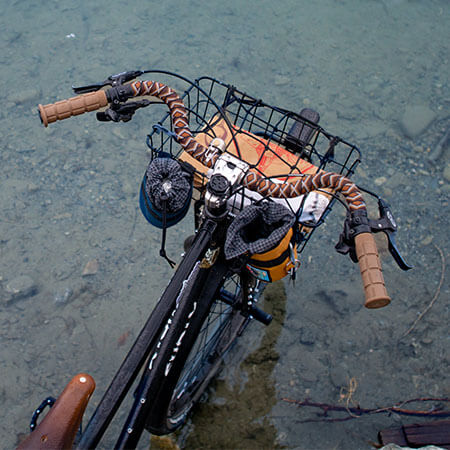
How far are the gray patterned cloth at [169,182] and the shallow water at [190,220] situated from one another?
2371mm

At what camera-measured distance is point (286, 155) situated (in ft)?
12.6

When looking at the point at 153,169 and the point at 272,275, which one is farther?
the point at 272,275

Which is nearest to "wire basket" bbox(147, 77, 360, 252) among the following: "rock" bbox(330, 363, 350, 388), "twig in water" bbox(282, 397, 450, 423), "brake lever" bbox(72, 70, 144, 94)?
"brake lever" bbox(72, 70, 144, 94)

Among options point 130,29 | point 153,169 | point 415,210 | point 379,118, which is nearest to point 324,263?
point 415,210

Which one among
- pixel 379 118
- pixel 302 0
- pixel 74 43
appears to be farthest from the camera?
pixel 302 0

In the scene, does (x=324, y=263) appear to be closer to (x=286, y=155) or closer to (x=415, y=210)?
(x=415, y=210)

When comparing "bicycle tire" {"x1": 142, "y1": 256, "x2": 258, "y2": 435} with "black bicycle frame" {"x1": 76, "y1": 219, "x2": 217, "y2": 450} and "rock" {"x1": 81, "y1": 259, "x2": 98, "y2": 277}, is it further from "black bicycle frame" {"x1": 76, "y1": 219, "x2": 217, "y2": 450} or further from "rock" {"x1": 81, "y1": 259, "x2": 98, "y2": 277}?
"rock" {"x1": 81, "y1": 259, "x2": 98, "y2": 277}

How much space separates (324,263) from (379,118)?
2.37 m

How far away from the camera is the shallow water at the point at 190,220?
462 centimetres

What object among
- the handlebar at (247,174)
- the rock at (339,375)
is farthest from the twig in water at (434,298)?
the handlebar at (247,174)

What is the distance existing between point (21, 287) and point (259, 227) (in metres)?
3.14

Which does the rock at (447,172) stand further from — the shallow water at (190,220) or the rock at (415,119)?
the rock at (415,119)

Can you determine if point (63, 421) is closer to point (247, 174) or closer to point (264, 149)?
point (247, 174)

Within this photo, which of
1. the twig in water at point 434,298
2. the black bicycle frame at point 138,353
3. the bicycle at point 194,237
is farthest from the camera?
the twig in water at point 434,298
